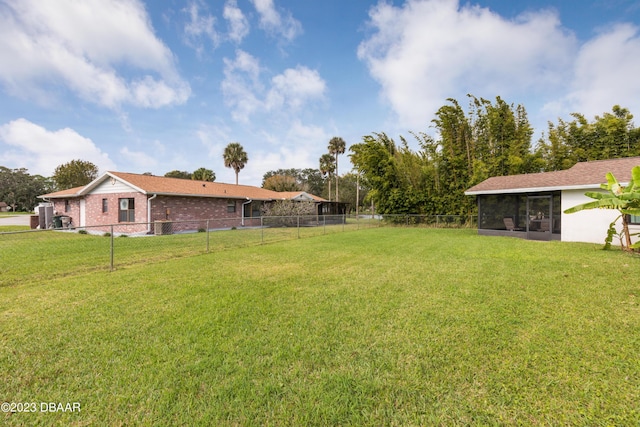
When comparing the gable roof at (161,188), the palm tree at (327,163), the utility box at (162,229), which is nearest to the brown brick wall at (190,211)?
the utility box at (162,229)

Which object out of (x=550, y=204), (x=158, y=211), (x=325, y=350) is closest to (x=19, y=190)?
(x=158, y=211)

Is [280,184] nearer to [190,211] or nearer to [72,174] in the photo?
[190,211]

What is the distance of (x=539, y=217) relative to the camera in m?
12.8

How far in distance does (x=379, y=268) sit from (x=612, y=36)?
14.8m

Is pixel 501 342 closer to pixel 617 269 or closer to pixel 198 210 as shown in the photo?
pixel 617 269

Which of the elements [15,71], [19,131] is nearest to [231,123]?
[15,71]

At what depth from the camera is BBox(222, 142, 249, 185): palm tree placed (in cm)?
3416

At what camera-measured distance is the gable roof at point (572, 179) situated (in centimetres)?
1089

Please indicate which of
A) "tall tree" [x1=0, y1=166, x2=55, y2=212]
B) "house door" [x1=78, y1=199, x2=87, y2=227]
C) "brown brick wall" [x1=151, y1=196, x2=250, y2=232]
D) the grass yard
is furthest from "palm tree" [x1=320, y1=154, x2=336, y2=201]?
"tall tree" [x1=0, y1=166, x2=55, y2=212]

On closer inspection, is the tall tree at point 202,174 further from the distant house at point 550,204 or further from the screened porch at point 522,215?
the screened porch at point 522,215

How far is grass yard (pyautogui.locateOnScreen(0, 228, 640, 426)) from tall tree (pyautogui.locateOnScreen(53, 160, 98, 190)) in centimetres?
4857

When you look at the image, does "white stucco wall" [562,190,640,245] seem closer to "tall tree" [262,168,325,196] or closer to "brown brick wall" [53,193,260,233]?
"brown brick wall" [53,193,260,233]

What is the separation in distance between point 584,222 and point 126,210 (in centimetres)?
2263

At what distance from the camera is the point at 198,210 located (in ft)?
58.2
